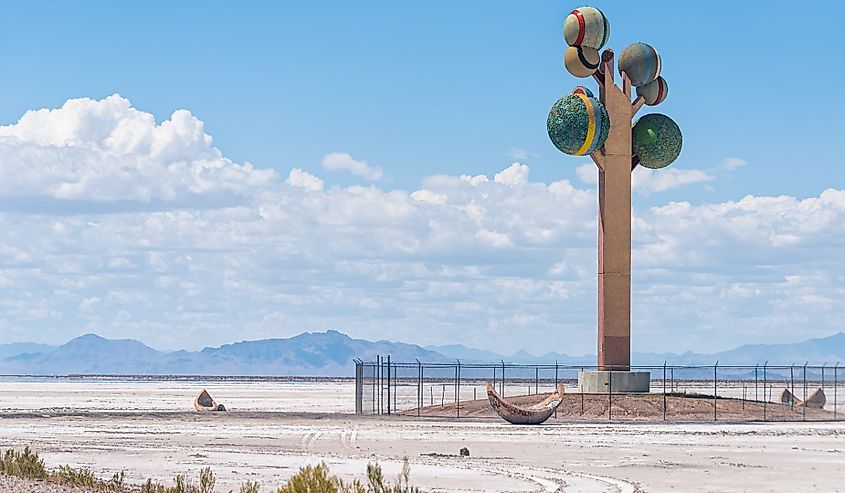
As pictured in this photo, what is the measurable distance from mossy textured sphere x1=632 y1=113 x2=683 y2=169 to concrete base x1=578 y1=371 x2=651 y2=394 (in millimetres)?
8502

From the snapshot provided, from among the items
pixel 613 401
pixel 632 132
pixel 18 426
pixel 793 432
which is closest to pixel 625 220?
pixel 632 132

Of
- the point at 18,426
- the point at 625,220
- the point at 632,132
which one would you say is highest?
the point at 632,132

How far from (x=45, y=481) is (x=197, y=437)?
57.3 feet

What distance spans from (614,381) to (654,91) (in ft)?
38.4

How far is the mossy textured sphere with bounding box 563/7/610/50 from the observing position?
51.3 m

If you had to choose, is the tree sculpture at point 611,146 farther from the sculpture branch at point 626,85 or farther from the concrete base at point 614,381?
the concrete base at point 614,381

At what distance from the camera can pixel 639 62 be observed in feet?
172

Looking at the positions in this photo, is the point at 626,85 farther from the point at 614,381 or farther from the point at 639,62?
the point at 614,381

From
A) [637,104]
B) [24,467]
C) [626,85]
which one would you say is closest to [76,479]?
[24,467]

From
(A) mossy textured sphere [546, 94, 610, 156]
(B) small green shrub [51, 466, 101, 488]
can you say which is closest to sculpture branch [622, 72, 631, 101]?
(A) mossy textured sphere [546, 94, 610, 156]

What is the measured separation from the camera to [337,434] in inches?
1662

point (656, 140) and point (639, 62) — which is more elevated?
point (639, 62)

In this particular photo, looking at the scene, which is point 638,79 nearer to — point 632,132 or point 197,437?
point 632,132

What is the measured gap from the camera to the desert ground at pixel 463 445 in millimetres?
27859
